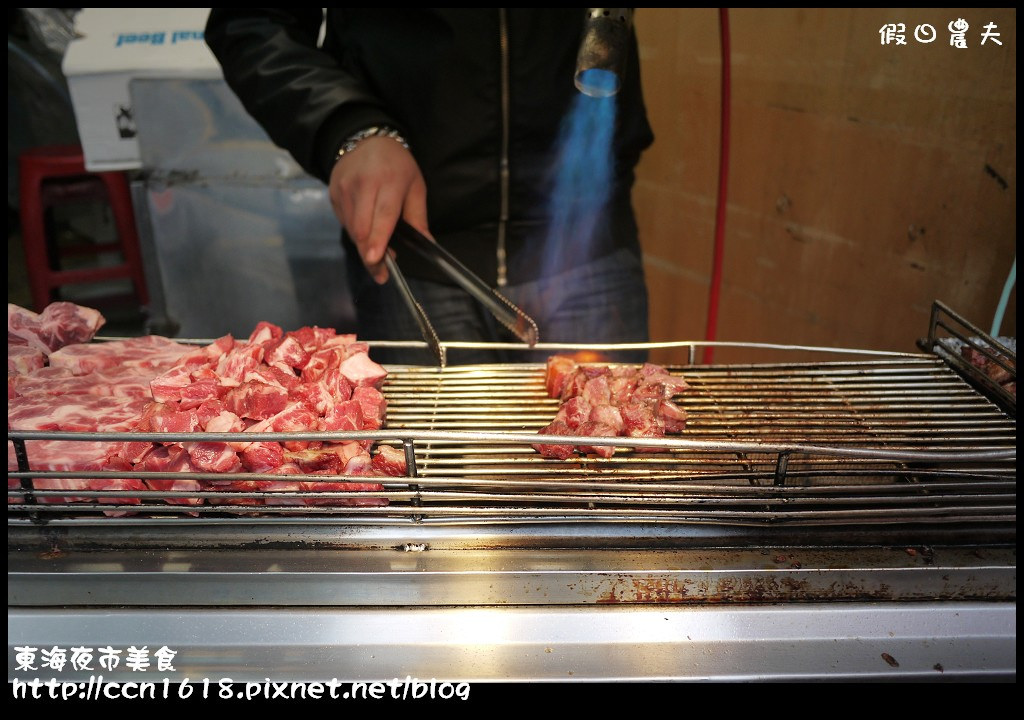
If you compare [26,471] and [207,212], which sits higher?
[207,212]

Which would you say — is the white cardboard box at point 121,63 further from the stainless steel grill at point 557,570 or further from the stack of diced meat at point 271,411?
the stainless steel grill at point 557,570

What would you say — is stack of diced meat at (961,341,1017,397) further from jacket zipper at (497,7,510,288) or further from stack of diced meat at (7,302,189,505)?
stack of diced meat at (7,302,189,505)

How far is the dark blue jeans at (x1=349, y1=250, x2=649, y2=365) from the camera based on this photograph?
2.97 m

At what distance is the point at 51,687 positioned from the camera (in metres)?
1.38

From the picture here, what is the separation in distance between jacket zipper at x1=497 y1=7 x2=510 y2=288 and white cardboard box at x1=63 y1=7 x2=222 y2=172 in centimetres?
180

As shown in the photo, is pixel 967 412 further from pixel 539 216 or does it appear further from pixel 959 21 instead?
pixel 959 21

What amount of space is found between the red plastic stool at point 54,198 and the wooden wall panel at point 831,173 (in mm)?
3320

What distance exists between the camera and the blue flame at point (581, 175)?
116 inches

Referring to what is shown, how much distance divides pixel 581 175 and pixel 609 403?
138 centimetres

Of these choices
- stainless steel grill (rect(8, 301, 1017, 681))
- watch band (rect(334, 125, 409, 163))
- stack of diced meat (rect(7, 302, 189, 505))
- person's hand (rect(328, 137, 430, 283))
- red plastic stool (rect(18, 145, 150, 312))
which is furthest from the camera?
red plastic stool (rect(18, 145, 150, 312))

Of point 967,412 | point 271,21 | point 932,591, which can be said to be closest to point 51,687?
point 932,591

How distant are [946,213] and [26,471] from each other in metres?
3.46

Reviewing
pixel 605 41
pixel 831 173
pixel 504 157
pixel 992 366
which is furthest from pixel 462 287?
pixel 831 173

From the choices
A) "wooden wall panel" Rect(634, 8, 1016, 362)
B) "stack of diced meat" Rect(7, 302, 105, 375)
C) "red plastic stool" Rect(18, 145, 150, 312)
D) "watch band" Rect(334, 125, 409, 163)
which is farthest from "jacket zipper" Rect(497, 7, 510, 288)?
"red plastic stool" Rect(18, 145, 150, 312)
